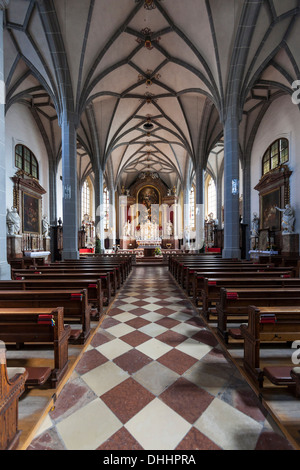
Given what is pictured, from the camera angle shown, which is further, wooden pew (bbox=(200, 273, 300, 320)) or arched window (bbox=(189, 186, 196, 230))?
arched window (bbox=(189, 186, 196, 230))

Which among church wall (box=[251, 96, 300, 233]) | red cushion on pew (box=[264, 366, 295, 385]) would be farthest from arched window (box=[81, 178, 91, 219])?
red cushion on pew (box=[264, 366, 295, 385])

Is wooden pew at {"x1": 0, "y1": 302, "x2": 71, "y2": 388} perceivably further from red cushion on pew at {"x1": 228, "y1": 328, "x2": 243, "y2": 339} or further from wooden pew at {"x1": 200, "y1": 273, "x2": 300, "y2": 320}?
wooden pew at {"x1": 200, "y1": 273, "x2": 300, "y2": 320}

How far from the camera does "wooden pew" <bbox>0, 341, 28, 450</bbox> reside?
1.39 m

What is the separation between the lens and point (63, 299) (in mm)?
3311

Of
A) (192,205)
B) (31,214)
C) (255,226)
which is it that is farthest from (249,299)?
(192,205)

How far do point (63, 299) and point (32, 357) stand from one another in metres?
0.82

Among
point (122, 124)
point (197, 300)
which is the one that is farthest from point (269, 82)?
point (197, 300)

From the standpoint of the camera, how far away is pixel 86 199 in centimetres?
2383

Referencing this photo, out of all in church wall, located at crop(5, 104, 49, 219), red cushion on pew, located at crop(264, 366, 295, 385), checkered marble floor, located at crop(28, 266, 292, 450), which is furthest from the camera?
church wall, located at crop(5, 104, 49, 219)

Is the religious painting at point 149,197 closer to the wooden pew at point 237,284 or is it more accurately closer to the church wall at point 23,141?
the church wall at point 23,141

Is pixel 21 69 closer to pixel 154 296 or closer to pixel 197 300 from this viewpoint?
pixel 154 296

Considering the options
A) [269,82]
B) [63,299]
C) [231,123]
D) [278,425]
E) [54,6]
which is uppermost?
[54,6]

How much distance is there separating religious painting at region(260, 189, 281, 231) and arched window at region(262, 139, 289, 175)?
5.49 ft

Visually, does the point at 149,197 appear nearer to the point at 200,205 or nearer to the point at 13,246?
the point at 200,205
